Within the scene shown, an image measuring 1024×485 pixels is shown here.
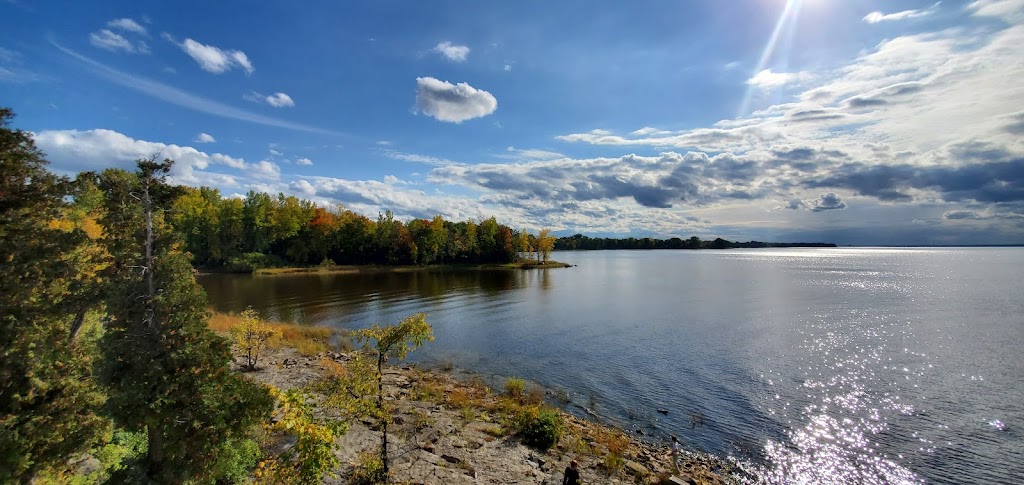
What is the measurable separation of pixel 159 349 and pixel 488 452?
38.8 feet

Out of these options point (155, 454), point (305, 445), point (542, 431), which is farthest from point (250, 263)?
point (305, 445)

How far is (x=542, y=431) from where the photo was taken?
18.4 m

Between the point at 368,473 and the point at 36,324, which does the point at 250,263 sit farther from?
the point at 368,473

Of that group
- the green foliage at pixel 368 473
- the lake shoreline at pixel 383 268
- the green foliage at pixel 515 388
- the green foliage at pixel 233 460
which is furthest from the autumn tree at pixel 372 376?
the lake shoreline at pixel 383 268

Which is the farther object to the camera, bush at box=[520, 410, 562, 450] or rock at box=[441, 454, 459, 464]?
bush at box=[520, 410, 562, 450]

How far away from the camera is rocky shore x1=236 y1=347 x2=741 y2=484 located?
15548 millimetres

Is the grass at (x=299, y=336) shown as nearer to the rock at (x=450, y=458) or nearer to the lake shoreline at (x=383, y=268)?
the rock at (x=450, y=458)

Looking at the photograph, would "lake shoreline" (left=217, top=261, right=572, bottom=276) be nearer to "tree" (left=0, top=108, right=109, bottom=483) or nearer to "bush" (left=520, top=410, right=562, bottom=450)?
"tree" (left=0, top=108, right=109, bottom=483)

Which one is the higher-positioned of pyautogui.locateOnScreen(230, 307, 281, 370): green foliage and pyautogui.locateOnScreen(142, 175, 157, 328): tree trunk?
pyautogui.locateOnScreen(142, 175, 157, 328): tree trunk

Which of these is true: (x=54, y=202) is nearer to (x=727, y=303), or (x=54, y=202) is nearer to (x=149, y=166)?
(x=149, y=166)

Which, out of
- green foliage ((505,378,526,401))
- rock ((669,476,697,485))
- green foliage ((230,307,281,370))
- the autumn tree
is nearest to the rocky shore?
rock ((669,476,697,485))

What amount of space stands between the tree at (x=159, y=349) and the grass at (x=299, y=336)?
24357mm

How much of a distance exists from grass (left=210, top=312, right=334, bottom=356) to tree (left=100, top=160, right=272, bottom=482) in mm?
24357

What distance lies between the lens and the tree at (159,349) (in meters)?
9.45
